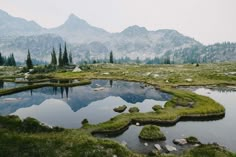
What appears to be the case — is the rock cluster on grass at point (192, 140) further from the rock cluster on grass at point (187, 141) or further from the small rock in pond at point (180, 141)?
the small rock in pond at point (180, 141)

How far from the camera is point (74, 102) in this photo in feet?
223

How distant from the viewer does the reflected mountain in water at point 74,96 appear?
64625mm

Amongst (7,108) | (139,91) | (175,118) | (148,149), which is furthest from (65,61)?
(148,149)

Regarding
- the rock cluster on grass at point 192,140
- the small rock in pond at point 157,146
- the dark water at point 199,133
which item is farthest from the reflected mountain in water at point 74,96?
the rock cluster on grass at point 192,140

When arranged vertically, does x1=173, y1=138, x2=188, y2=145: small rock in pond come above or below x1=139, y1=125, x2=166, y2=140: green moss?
below

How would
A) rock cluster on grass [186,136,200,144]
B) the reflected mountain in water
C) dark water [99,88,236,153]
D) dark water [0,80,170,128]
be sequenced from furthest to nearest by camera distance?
1. the reflected mountain in water
2. dark water [0,80,170,128]
3. rock cluster on grass [186,136,200,144]
4. dark water [99,88,236,153]

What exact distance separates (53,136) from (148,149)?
1514 cm

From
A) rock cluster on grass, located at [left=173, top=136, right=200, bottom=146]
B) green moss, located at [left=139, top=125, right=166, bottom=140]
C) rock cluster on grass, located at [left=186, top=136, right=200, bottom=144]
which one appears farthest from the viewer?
green moss, located at [left=139, top=125, right=166, bottom=140]

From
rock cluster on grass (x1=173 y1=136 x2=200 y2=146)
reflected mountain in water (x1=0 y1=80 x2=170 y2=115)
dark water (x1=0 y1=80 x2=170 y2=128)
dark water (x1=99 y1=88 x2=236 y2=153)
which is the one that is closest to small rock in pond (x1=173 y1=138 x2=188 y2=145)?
rock cluster on grass (x1=173 y1=136 x2=200 y2=146)

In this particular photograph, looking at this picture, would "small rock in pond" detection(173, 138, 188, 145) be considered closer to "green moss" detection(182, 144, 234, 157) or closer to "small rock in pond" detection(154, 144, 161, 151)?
"small rock in pond" detection(154, 144, 161, 151)

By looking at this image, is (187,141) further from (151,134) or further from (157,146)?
Result: (151,134)

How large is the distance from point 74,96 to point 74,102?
27.5 feet

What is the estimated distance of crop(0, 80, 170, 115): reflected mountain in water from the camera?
64625 millimetres

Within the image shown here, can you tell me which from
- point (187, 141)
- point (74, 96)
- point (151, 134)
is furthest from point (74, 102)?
point (187, 141)
